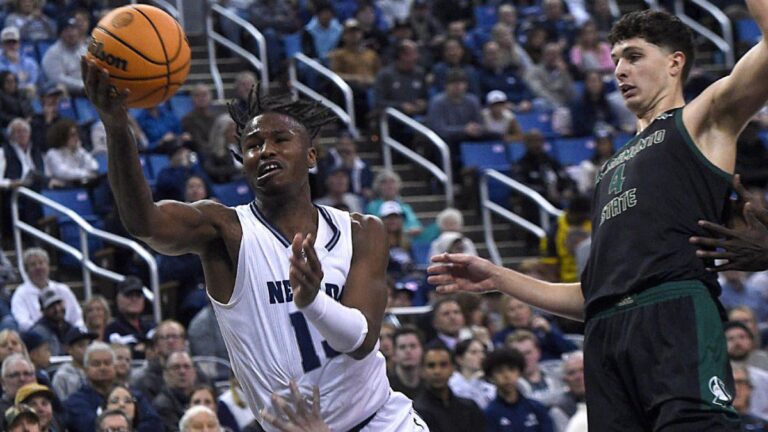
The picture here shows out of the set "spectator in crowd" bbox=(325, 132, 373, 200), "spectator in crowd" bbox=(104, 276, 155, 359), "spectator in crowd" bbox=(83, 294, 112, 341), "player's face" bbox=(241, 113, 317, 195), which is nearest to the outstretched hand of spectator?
"player's face" bbox=(241, 113, 317, 195)

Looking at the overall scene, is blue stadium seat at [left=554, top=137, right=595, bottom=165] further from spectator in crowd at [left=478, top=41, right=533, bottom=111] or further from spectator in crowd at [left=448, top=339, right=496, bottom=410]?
spectator in crowd at [left=448, top=339, right=496, bottom=410]

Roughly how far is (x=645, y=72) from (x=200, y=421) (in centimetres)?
474

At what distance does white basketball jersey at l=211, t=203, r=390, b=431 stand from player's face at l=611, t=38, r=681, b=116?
1.31 m

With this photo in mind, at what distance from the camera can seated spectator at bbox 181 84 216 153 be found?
50.6ft

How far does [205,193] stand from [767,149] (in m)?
7.18

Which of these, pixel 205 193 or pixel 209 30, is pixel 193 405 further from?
pixel 209 30

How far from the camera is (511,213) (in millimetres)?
16234

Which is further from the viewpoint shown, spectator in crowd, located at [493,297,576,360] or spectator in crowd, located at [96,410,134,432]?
spectator in crowd, located at [493,297,576,360]

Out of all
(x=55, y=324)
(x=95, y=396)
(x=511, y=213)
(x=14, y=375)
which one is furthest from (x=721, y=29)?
(x=14, y=375)

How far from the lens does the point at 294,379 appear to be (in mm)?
5578

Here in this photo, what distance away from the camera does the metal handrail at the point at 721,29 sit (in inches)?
788

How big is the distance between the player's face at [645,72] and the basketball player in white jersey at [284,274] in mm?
1166

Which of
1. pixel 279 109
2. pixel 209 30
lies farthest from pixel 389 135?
pixel 279 109

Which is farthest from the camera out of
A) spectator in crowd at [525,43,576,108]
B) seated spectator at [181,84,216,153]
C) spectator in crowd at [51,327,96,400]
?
spectator in crowd at [525,43,576,108]
